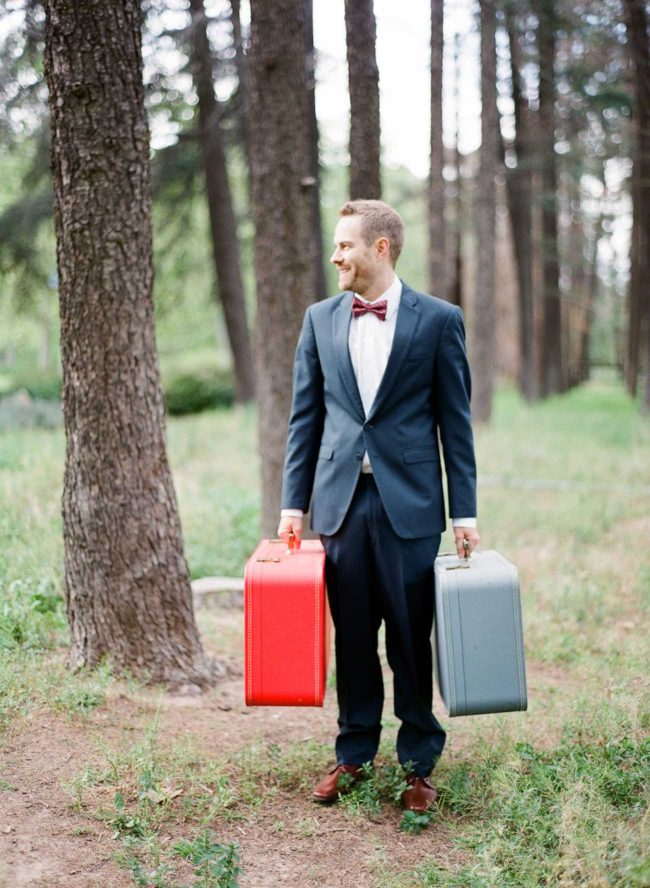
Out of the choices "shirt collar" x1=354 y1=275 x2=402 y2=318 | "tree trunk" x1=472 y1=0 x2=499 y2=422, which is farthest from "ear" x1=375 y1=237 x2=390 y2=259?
"tree trunk" x1=472 y1=0 x2=499 y2=422

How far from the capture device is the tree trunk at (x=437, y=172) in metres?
11.5

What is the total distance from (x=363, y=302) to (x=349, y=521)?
916 millimetres

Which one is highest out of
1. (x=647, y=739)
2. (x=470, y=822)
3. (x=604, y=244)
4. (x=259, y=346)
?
(x=604, y=244)

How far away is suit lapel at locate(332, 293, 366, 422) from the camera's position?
12.1ft

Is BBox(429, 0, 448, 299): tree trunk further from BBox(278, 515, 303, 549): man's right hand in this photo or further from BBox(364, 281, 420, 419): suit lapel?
BBox(278, 515, 303, 549): man's right hand

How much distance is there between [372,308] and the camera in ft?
12.2

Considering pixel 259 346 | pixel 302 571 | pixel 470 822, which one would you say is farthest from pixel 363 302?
pixel 259 346

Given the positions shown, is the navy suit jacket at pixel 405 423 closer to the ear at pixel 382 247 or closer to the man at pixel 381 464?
the man at pixel 381 464

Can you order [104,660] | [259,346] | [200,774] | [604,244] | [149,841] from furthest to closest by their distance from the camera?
[604,244], [259,346], [104,660], [200,774], [149,841]

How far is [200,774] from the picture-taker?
3.77 meters

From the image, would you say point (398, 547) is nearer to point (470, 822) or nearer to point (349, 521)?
point (349, 521)

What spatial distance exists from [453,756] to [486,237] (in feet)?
41.4

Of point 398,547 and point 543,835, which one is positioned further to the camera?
point 398,547

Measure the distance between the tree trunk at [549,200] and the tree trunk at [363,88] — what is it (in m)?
7.82
